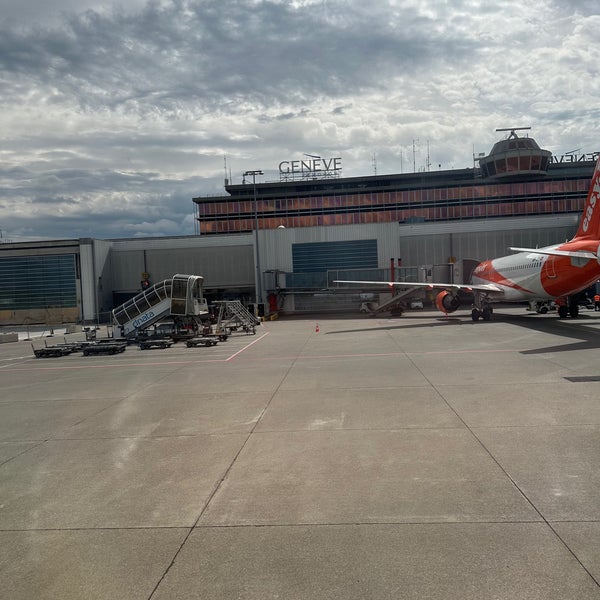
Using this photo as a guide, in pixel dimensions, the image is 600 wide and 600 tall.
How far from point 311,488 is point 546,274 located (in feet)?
81.3

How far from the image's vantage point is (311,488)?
6.91m

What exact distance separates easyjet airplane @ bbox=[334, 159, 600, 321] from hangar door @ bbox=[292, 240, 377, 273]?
14.6 m

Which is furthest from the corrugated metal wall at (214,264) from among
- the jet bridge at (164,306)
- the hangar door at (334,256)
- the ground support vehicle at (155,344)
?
the ground support vehicle at (155,344)

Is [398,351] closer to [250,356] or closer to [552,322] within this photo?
[250,356]

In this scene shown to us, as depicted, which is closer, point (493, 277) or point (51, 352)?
point (51, 352)

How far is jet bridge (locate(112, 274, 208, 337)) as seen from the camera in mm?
A: 31141

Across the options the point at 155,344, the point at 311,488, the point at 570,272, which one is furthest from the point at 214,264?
the point at 311,488

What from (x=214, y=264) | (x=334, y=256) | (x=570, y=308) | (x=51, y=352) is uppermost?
(x=334, y=256)

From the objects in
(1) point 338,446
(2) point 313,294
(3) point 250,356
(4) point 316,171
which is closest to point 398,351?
(3) point 250,356

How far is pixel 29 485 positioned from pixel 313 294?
43.9 m

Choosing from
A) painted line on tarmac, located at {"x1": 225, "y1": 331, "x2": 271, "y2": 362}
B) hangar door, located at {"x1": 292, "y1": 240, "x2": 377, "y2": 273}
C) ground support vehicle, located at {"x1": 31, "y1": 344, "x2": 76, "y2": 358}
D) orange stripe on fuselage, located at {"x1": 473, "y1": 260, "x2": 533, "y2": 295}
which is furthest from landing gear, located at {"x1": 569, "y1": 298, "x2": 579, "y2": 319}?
ground support vehicle, located at {"x1": 31, "y1": 344, "x2": 76, "y2": 358}

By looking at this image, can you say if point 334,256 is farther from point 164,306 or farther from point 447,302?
point 164,306

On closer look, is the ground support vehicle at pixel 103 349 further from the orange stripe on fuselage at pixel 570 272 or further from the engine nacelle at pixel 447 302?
the orange stripe on fuselage at pixel 570 272

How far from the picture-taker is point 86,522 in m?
6.21
